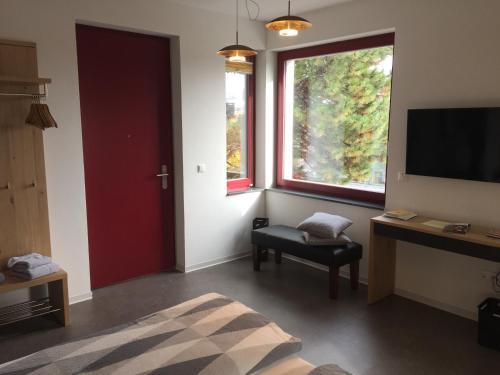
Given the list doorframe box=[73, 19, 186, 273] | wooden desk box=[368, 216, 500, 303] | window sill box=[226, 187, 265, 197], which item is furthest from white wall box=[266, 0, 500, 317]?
doorframe box=[73, 19, 186, 273]

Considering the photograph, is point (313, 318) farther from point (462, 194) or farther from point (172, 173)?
point (172, 173)

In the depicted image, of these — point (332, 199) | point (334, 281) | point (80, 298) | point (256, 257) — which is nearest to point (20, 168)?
point (80, 298)

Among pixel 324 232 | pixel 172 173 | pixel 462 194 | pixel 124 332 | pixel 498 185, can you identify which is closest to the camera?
pixel 124 332

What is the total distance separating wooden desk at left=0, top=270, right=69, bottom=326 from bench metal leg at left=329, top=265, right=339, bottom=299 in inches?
83.0

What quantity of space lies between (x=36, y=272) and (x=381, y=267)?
8.79 ft

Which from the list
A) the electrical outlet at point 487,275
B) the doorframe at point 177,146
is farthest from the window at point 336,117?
the doorframe at point 177,146

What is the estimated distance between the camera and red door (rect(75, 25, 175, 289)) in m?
3.69

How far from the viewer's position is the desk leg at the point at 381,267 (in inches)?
138

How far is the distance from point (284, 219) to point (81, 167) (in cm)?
227

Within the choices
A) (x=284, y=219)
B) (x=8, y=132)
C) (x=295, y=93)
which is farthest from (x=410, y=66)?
(x=8, y=132)

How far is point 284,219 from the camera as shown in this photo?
15.9 ft

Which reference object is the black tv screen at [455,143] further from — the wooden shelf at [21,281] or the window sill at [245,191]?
the wooden shelf at [21,281]

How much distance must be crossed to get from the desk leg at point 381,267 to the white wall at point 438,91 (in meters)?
0.08

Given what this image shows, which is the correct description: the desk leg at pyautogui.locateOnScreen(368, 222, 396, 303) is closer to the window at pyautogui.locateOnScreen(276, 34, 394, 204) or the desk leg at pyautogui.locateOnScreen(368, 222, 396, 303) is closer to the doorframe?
the window at pyautogui.locateOnScreen(276, 34, 394, 204)
